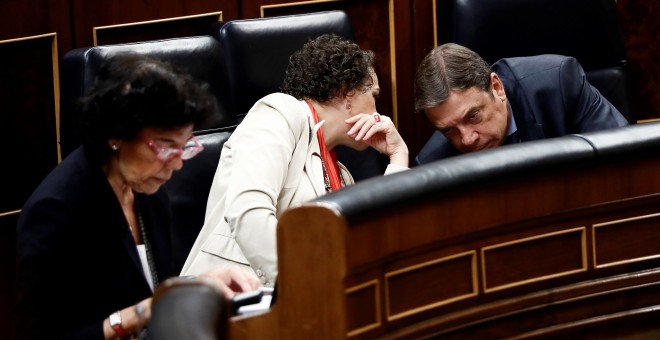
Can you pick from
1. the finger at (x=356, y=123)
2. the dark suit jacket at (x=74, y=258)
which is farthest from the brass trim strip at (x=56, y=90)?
the dark suit jacket at (x=74, y=258)

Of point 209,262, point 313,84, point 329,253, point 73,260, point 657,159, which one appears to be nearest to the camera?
point 329,253

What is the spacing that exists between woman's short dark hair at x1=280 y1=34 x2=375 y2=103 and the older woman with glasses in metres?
0.51

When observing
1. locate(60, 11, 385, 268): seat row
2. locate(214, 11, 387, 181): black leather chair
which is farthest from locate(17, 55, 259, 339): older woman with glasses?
locate(214, 11, 387, 181): black leather chair

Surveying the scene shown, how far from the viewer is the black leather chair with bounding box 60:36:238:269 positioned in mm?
1764

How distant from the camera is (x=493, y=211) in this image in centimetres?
134

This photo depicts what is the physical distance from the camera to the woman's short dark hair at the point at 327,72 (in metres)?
1.81

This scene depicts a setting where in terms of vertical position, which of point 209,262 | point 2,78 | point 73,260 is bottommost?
point 209,262

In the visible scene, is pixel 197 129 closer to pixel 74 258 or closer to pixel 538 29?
pixel 74 258

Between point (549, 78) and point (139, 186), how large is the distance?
3.14 ft

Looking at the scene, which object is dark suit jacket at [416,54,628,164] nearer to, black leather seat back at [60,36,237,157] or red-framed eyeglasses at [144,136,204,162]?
black leather seat back at [60,36,237,157]

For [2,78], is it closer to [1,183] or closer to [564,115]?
[1,183]

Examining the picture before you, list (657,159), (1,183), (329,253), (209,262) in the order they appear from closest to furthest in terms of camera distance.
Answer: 1. (329,253)
2. (657,159)
3. (209,262)
4. (1,183)

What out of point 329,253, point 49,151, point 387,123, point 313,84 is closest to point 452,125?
point 387,123

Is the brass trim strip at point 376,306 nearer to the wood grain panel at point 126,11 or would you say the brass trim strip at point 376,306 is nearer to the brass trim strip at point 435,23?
the wood grain panel at point 126,11
